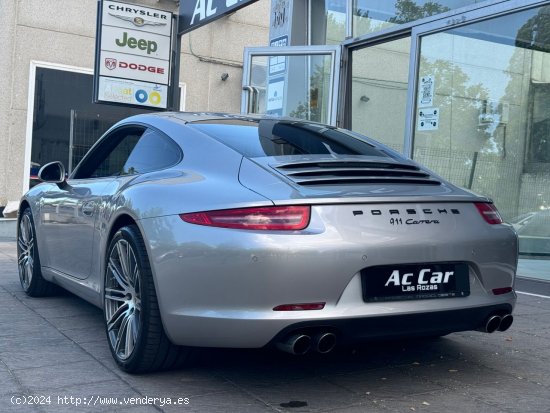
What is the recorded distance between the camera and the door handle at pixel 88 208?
411cm

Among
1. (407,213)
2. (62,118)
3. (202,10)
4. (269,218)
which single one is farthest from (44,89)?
(407,213)

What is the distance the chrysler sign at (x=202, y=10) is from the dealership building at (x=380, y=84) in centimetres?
6

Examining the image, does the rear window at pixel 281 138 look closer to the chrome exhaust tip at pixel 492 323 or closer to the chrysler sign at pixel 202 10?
the chrome exhaust tip at pixel 492 323

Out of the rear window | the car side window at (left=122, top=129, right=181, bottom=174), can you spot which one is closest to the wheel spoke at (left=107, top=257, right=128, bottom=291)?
the car side window at (left=122, top=129, right=181, bottom=174)

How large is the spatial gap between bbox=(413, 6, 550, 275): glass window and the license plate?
182 inches

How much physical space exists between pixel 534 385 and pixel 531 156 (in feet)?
15.3

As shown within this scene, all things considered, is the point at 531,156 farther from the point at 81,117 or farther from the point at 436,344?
the point at 81,117

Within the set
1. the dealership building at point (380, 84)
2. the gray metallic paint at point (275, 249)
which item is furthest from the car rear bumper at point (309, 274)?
the dealership building at point (380, 84)

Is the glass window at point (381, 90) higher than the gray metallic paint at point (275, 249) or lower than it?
higher

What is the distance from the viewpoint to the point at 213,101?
16.3m

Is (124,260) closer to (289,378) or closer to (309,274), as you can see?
(289,378)

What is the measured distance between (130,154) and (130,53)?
6720mm

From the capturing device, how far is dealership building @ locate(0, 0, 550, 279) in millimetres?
7551

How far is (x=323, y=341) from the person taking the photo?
289 centimetres
